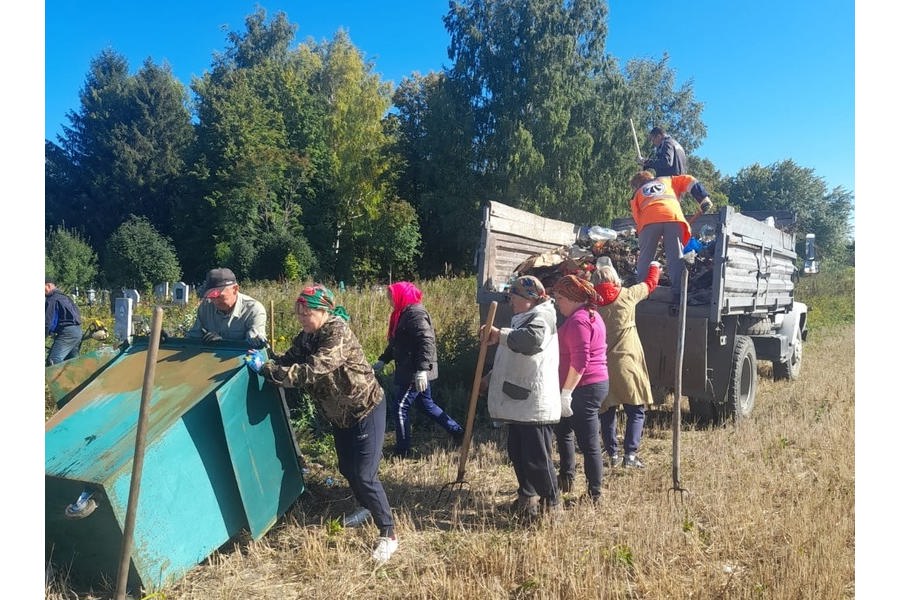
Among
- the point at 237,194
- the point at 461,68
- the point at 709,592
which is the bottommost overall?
the point at 709,592

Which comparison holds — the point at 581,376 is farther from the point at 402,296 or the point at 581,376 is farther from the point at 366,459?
the point at 402,296

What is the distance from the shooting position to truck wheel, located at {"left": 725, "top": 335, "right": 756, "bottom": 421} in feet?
15.6

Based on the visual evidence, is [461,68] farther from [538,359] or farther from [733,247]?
[538,359]

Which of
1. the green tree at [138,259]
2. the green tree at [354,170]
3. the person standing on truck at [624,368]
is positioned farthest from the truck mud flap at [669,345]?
the green tree at [354,170]

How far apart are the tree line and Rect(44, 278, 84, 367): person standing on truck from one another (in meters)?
11.8

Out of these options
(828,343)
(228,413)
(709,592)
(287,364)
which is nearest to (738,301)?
(709,592)

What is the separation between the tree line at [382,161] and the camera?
19.4 meters

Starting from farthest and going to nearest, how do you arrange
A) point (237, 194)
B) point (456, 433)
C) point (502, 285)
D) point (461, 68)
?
point (461, 68) → point (237, 194) → point (502, 285) → point (456, 433)

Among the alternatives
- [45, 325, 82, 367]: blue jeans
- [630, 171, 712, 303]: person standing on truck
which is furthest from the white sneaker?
[45, 325, 82, 367]: blue jeans

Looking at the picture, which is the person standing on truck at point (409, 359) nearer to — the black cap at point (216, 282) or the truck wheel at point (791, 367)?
the black cap at point (216, 282)

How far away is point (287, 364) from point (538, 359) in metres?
1.30

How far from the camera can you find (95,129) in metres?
16.2

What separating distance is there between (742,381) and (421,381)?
307 centimetres
